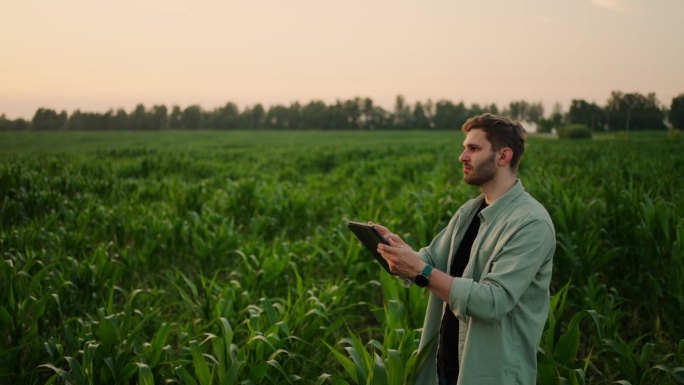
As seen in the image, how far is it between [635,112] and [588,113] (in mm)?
9799

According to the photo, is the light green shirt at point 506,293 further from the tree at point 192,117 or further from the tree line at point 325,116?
the tree at point 192,117

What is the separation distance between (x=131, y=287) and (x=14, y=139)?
8.20m

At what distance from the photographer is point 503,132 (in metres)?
1.99

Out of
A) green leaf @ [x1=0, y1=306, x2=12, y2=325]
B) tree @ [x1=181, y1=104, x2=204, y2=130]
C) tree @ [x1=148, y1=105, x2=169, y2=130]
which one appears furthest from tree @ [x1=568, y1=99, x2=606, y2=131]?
tree @ [x1=181, y1=104, x2=204, y2=130]

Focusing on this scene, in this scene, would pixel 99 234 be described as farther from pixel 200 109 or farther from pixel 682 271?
pixel 200 109

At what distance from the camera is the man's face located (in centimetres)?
201

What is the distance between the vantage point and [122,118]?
1750 inches

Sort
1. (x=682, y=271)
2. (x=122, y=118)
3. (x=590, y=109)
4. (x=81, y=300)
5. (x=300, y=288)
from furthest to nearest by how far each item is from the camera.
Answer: (x=122, y=118) → (x=590, y=109) → (x=81, y=300) → (x=300, y=288) → (x=682, y=271)

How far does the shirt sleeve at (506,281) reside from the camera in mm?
1769

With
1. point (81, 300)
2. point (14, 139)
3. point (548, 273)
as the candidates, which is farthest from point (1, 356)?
point (14, 139)

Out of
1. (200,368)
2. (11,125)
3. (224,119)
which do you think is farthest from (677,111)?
(224,119)

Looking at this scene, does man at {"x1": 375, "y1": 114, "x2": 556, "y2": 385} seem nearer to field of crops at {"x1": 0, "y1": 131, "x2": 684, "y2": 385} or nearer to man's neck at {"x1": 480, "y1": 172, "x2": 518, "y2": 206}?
man's neck at {"x1": 480, "y1": 172, "x2": 518, "y2": 206}

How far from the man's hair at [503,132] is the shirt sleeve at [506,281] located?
35 centimetres

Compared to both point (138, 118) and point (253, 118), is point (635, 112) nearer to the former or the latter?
point (138, 118)
